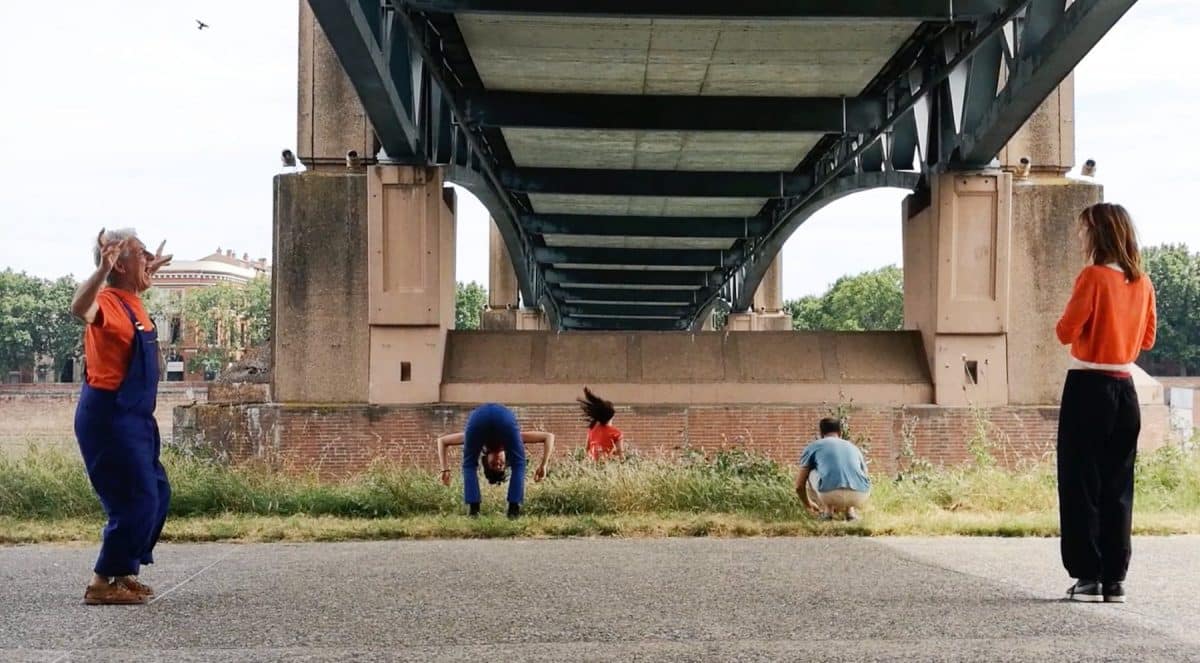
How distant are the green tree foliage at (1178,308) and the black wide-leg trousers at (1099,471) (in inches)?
4041

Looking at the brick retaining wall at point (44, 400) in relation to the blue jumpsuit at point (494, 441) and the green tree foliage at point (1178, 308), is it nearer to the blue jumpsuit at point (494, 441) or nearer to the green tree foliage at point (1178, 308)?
the blue jumpsuit at point (494, 441)

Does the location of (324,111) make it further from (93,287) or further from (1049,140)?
(93,287)

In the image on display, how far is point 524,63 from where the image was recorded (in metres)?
20.0

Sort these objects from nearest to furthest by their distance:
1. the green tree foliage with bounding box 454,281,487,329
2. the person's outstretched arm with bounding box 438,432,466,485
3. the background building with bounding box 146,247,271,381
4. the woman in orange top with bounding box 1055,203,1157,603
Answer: the woman in orange top with bounding box 1055,203,1157,603
the person's outstretched arm with bounding box 438,432,466,485
the background building with bounding box 146,247,271,381
the green tree foliage with bounding box 454,281,487,329

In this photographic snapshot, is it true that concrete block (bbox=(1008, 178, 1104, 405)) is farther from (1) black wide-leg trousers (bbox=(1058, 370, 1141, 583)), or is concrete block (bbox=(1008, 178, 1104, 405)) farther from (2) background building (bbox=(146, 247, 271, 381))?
(2) background building (bbox=(146, 247, 271, 381))

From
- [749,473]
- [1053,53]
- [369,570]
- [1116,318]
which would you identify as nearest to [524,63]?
A: [1053,53]

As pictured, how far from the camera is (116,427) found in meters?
6.38

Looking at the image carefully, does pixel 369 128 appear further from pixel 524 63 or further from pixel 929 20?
pixel 929 20

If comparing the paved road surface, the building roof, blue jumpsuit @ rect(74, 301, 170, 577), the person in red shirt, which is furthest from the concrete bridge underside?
the building roof

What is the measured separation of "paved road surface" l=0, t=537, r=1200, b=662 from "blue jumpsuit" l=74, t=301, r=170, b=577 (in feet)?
1.02

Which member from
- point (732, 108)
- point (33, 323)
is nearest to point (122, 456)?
point (732, 108)

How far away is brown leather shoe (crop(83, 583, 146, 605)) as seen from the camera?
630cm

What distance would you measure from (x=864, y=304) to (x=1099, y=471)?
129333 millimetres

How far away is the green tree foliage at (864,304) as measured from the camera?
132 metres
